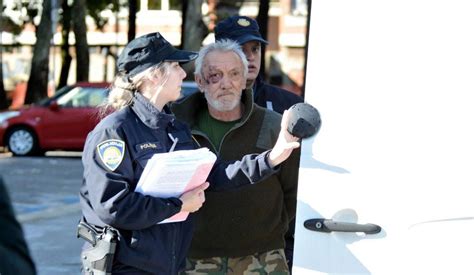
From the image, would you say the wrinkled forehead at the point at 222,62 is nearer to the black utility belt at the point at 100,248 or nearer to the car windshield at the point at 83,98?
the black utility belt at the point at 100,248

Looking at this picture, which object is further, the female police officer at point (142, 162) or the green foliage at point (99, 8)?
the green foliage at point (99, 8)

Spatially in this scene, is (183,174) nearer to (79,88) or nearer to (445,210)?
(445,210)

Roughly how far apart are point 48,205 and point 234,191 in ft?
26.8

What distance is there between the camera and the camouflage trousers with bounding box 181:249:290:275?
406 cm

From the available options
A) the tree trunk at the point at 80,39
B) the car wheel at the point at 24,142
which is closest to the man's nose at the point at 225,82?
the car wheel at the point at 24,142

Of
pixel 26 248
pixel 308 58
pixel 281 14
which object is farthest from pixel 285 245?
pixel 281 14

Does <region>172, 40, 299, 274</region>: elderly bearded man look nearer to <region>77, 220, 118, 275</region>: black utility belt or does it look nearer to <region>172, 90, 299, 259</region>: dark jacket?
<region>172, 90, 299, 259</region>: dark jacket

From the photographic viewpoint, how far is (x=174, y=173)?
3377 mm

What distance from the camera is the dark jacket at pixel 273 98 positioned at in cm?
491

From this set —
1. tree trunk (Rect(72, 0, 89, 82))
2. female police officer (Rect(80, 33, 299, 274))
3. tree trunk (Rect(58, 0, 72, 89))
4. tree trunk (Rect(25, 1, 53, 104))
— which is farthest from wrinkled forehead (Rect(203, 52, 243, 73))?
tree trunk (Rect(58, 0, 72, 89))

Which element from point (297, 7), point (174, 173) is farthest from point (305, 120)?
point (297, 7)

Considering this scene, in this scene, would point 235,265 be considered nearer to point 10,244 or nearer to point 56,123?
point 10,244

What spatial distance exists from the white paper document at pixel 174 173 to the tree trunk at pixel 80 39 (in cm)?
2623

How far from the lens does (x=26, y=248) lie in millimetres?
2535
